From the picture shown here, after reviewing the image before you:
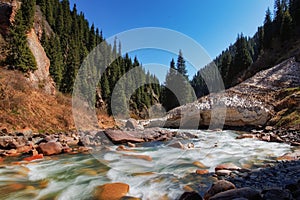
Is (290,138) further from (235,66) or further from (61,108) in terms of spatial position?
(235,66)

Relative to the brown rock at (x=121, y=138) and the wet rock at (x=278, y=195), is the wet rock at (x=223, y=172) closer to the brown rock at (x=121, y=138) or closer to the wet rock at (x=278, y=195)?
the wet rock at (x=278, y=195)

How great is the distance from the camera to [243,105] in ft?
61.5

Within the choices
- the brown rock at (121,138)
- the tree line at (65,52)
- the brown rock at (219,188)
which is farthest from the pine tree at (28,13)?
the brown rock at (219,188)

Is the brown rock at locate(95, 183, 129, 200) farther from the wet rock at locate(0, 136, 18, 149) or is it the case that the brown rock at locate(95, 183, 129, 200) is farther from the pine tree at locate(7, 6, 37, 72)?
the pine tree at locate(7, 6, 37, 72)

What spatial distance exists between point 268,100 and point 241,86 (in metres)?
5.50

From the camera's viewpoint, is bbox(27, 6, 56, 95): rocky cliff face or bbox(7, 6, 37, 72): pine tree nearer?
bbox(7, 6, 37, 72): pine tree

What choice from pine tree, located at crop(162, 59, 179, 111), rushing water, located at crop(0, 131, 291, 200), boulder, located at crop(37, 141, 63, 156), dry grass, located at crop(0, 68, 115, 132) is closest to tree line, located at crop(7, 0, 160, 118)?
dry grass, located at crop(0, 68, 115, 132)

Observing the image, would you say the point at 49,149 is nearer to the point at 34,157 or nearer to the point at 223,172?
the point at 34,157

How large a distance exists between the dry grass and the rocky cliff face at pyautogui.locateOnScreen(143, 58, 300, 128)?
42.1ft

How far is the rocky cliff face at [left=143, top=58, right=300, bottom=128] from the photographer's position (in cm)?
1822

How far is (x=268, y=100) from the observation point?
19.0 metres

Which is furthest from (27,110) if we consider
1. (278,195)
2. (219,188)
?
(278,195)

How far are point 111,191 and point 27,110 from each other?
487 inches

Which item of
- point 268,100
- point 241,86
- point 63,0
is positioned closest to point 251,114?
point 268,100
